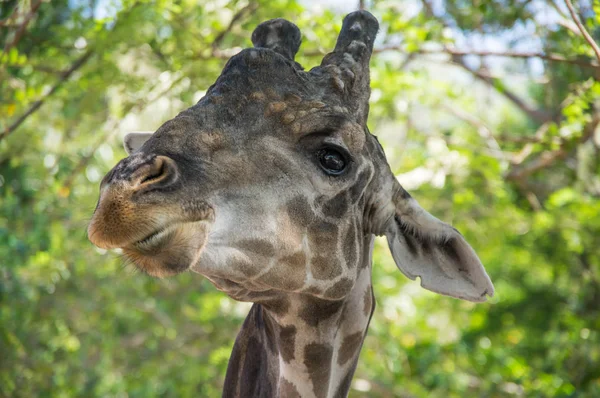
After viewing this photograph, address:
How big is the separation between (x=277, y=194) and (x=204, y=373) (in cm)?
709

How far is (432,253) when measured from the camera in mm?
3098

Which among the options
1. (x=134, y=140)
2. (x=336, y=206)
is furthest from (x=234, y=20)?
(x=336, y=206)

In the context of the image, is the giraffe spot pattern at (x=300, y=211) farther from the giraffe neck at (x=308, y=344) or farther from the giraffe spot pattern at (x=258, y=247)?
the giraffe neck at (x=308, y=344)

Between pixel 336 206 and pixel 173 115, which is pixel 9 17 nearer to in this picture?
pixel 336 206

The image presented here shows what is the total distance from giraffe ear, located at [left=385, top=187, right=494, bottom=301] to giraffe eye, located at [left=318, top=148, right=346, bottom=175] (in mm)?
439

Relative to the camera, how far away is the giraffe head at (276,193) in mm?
2258

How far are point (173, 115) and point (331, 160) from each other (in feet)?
16.8

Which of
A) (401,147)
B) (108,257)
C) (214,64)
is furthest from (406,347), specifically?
(214,64)

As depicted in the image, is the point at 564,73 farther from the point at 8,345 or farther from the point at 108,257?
the point at 8,345

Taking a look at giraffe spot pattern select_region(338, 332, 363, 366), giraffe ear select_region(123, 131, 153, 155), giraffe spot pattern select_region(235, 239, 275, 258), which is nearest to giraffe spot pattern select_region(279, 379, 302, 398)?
giraffe spot pattern select_region(338, 332, 363, 366)

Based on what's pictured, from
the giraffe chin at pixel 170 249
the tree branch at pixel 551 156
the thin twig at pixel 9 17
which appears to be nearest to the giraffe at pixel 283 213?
the giraffe chin at pixel 170 249

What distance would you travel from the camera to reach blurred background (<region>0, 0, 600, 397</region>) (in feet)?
20.7

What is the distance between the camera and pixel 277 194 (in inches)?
102

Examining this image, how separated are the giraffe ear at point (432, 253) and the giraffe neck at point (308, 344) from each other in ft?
0.46
